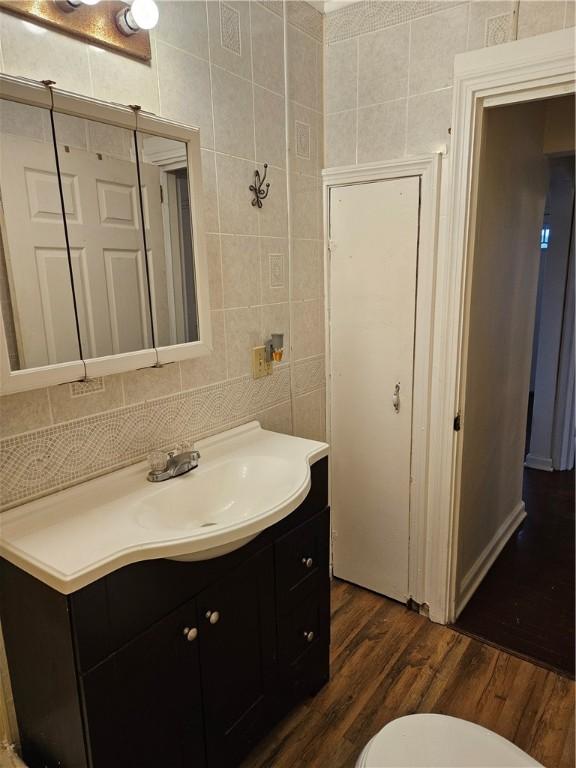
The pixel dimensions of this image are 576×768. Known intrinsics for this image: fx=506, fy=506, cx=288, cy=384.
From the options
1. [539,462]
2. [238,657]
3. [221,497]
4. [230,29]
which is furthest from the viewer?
[539,462]

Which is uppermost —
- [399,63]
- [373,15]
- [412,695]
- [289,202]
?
[373,15]

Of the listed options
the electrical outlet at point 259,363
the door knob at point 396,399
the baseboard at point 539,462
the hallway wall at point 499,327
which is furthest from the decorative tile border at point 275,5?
the baseboard at point 539,462

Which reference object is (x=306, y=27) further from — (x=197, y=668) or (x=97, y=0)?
(x=197, y=668)

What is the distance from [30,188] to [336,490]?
177cm

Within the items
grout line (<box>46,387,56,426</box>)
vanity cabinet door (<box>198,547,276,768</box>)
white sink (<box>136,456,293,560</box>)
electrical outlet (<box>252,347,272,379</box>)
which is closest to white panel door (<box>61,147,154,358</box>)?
grout line (<box>46,387,56,426</box>)

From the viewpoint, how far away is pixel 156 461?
Answer: 4.80ft

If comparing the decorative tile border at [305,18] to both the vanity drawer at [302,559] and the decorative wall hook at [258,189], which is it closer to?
the decorative wall hook at [258,189]

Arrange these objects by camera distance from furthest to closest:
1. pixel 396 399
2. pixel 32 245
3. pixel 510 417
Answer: pixel 510 417 < pixel 396 399 < pixel 32 245

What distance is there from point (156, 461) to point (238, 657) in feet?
1.95

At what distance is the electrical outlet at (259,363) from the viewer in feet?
6.23

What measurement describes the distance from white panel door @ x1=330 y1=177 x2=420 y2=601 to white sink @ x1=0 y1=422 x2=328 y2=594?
1.85 ft

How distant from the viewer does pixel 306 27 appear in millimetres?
1933

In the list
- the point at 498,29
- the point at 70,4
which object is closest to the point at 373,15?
the point at 498,29

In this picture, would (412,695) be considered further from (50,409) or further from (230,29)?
(230,29)
